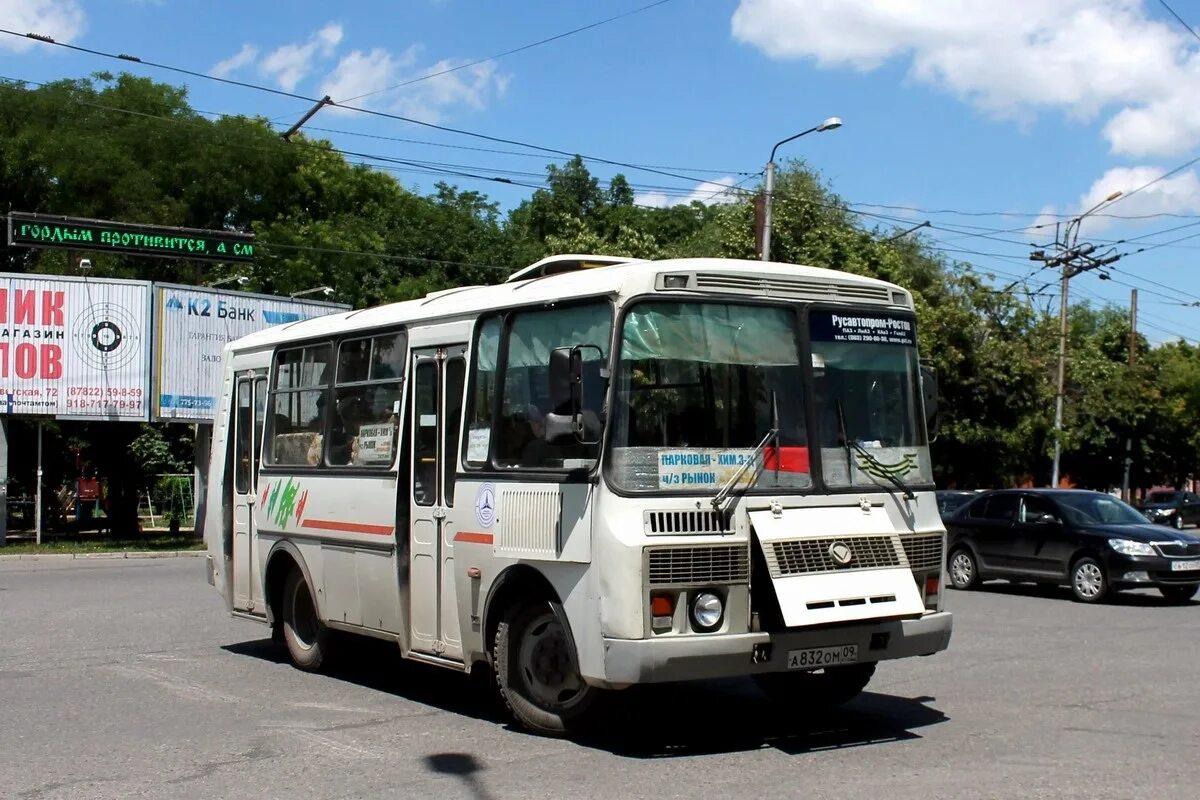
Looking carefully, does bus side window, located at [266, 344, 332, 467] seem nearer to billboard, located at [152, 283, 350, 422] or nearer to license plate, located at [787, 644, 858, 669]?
license plate, located at [787, 644, 858, 669]

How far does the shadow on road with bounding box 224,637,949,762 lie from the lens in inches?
327

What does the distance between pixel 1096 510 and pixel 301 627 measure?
12.5 metres

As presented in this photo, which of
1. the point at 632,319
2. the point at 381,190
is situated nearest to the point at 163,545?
the point at 632,319

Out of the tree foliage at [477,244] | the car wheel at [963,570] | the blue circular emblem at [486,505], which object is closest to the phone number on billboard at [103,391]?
the tree foliage at [477,244]

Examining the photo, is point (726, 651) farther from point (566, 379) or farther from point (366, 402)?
point (366, 402)

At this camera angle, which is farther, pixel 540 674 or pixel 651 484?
pixel 540 674

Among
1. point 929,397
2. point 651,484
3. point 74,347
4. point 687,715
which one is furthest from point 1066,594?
point 74,347

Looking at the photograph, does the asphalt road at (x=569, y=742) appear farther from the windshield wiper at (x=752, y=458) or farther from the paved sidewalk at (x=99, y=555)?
the paved sidewalk at (x=99, y=555)

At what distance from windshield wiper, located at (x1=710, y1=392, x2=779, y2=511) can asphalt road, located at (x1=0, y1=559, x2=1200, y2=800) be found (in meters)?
1.50

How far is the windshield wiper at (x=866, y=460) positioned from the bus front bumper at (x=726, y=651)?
0.86 meters

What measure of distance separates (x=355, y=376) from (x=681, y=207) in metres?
67.4

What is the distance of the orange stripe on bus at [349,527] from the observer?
1008cm

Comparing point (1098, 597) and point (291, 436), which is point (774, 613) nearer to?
point (291, 436)

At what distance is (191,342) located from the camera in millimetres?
33094
